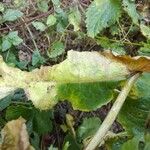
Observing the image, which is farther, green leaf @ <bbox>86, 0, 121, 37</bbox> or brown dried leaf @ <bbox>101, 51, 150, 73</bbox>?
green leaf @ <bbox>86, 0, 121, 37</bbox>

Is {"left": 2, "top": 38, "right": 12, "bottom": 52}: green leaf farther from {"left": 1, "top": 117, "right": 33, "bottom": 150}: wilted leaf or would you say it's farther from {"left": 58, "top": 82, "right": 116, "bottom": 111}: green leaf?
{"left": 1, "top": 117, "right": 33, "bottom": 150}: wilted leaf

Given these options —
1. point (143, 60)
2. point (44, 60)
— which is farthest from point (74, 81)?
point (44, 60)

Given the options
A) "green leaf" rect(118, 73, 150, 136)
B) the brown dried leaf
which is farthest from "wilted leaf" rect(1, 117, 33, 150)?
"green leaf" rect(118, 73, 150, 136)

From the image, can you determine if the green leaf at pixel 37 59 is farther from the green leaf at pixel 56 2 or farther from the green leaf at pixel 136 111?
the green leaf at pixel 136 111

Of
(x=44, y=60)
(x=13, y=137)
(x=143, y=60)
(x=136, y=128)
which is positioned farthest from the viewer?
(x=44, y=60)

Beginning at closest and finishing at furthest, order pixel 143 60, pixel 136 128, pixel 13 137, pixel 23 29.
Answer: pixel 13 137 < pixel 143 60 < pixel 136 128 < pixel 23 29

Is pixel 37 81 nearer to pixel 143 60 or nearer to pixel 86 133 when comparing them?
pixel 143 60

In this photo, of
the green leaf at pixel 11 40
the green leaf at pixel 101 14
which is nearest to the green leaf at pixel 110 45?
the green leaf at pixel 101 14
